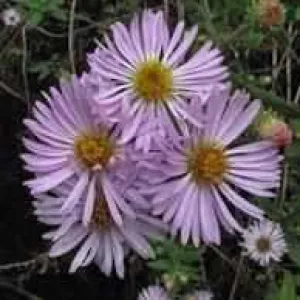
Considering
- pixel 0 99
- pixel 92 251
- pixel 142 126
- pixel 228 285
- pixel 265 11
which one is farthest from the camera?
pixel 0 99

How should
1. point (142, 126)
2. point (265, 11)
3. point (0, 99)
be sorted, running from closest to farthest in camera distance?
point (142, 126), point (265, 11), point (0, 99)

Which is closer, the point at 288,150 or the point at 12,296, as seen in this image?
the point at 288,150

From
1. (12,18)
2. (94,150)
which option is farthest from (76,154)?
(12,18)

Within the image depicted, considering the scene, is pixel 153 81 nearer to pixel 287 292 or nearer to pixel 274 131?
pixel 274 131

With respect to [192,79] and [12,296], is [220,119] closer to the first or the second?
[192,79]

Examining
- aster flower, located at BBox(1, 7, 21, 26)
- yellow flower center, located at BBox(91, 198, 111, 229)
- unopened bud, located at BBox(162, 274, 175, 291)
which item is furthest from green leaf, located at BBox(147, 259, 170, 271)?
aster flower, located at BBox(1, 7, 21, 26)

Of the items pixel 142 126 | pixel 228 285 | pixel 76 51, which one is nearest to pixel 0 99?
pixel 76 51

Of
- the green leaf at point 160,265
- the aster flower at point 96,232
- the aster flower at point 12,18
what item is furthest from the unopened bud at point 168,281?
the aster flower at point 12,18

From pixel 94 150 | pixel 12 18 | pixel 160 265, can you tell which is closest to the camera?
pixel 94 150
